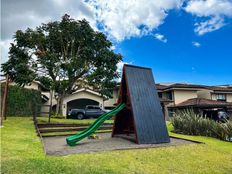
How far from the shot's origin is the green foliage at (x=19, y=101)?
2016 centimetres

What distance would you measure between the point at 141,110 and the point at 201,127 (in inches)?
213

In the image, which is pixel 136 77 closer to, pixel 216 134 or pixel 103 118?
pixel 103 118

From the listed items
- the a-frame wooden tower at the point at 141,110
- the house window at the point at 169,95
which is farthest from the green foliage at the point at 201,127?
the house window at the point at 169,95

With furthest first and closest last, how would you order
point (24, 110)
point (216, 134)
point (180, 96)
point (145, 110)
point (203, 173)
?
A: point (180, 96) → point (24, 110) → point (216, 134) → point (145, 110) → point (203, 173)

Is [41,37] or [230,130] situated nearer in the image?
[230,130]

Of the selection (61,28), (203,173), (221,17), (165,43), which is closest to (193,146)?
(203,173)

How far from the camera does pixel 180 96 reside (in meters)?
31.9

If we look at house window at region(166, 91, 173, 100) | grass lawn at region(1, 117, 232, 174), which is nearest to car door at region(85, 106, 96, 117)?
house window at region(166, 91, 173, 100)

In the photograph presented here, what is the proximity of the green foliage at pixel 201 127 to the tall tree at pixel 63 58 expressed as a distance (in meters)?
12.6

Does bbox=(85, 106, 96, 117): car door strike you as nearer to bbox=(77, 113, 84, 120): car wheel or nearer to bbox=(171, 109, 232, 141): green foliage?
bbox=(77, 113, 84, 120): car wheel

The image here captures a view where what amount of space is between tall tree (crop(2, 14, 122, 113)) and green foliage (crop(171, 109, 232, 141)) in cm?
1260

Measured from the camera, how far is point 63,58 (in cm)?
2505

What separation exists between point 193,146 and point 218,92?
2783 cm

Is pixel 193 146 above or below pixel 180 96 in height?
below
